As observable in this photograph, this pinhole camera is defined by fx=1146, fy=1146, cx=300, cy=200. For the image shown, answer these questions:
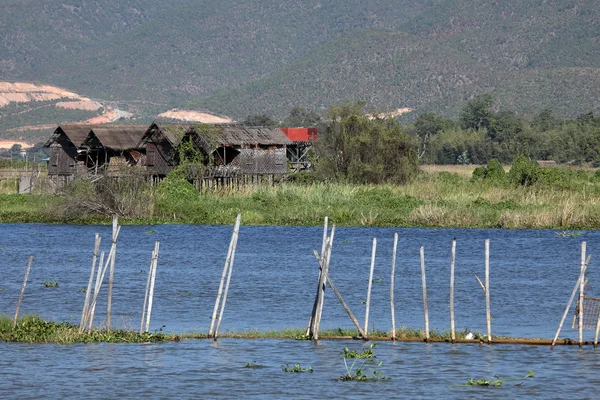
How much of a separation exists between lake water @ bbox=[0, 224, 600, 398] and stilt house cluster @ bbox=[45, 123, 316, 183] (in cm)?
2073

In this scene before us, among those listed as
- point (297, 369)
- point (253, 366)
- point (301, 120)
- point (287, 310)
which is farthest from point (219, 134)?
point (301, 120)

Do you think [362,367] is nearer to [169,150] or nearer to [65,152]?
[169,150]

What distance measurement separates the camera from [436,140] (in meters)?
115

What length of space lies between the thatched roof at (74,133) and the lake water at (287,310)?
28492mm

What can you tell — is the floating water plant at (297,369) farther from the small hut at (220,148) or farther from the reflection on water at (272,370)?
the small hut at (220,148)

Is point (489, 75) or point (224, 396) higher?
point (489, 75)

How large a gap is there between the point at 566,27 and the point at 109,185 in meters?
132

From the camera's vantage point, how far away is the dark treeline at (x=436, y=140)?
227 feet

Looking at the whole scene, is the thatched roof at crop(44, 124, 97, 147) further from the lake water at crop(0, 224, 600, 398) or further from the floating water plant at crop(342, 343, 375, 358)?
the floating water plant at crop(342, 343, 375, 358)

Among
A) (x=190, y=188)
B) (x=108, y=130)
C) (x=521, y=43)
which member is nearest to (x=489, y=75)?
(x=521, y=43)

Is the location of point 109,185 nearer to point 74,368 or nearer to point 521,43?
point 74,368

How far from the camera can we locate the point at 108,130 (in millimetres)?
75188

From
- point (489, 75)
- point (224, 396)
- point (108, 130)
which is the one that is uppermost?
point (489, 75)

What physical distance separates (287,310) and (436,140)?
90.7 meters
